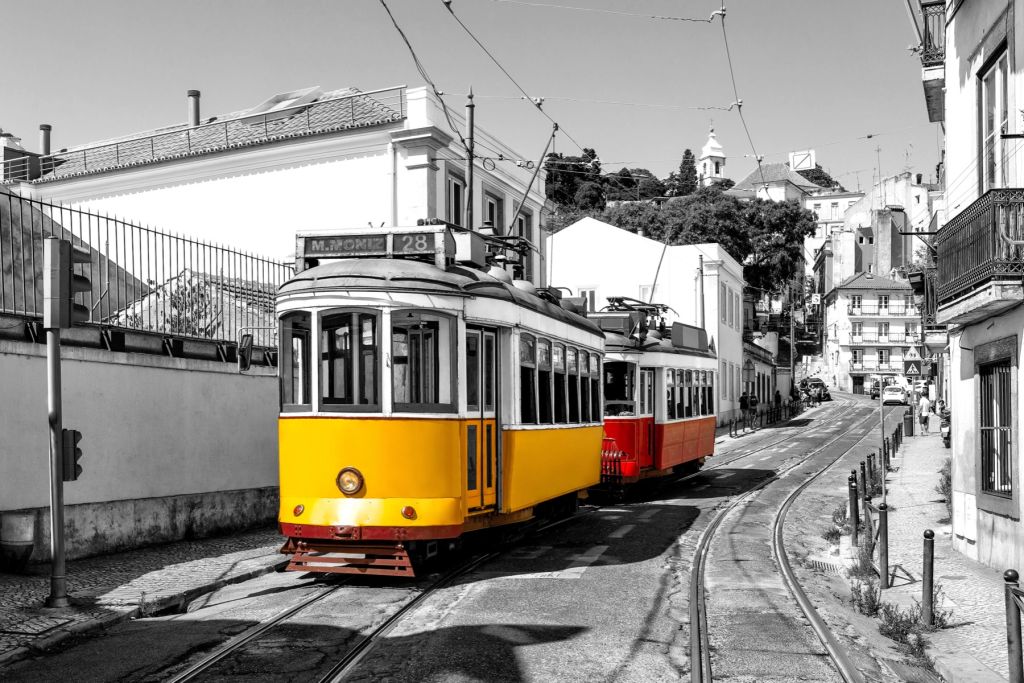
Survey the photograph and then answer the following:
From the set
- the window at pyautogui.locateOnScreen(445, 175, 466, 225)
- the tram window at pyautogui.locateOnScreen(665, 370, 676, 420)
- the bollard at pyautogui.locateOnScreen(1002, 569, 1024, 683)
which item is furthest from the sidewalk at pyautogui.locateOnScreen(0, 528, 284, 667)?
the window at pyautogui.locateOnScreen(445, 175, 466, 225)

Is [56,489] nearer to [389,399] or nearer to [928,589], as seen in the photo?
[389,399]

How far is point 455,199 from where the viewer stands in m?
25.8

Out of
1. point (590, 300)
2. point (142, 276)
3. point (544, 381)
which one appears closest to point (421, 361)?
point (544, 381)

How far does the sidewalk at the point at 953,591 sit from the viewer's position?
25.2ft

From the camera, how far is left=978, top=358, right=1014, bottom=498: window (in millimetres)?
12078

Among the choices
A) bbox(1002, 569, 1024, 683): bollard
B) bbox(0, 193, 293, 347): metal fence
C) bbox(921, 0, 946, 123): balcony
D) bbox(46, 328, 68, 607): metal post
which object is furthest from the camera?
bbox(921, 0, 946, 123): balcony

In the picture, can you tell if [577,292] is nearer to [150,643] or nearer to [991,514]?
[991,514]

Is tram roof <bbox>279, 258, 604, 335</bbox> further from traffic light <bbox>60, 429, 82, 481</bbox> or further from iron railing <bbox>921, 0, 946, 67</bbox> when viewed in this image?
iron railing <bbox>921, 0, 946, 67</bbox>

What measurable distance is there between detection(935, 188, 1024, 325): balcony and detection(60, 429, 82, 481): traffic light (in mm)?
8952

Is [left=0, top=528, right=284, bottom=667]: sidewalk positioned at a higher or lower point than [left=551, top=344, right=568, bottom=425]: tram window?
lower

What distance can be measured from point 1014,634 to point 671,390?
45.7 feet

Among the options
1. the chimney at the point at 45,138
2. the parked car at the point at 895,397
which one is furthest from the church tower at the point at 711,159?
the chimney at the point at 45,138

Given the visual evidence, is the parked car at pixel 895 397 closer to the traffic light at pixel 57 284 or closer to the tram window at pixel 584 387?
the tram window at pixel 584 387

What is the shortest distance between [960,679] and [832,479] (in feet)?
57.4
